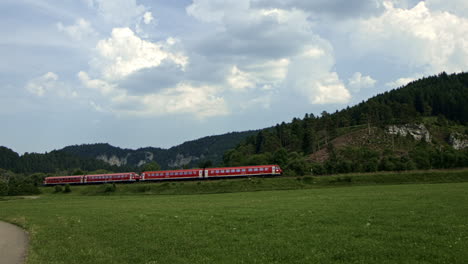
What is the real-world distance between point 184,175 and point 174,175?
3034 millimetres

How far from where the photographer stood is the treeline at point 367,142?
9338cm

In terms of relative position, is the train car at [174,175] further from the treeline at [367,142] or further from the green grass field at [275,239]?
the green grass field at [275,239]

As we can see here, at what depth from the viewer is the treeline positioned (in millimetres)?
93375

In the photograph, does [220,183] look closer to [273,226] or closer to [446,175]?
[446,175]

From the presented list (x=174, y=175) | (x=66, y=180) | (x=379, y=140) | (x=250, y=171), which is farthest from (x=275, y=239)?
(x=379, y=140)

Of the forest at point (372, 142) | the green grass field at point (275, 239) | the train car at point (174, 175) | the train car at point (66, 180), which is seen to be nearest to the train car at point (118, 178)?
the train car at point (174, 175)

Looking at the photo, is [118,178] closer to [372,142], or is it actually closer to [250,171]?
[250,171]

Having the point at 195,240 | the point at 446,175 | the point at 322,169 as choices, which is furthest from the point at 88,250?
the point at 322,169

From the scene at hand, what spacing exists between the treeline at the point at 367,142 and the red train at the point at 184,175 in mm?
8024

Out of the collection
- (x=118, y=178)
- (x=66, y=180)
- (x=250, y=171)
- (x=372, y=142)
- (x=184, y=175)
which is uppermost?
(x=372, y=142)

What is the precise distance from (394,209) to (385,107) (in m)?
134

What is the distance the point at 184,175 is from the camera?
3853 inches

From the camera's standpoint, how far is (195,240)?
19.3 metres

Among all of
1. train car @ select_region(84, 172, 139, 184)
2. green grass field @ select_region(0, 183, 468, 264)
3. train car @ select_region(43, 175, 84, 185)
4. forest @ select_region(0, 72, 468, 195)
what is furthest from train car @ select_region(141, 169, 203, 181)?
green grass field @ select_region(0, 183, 468, 264)
